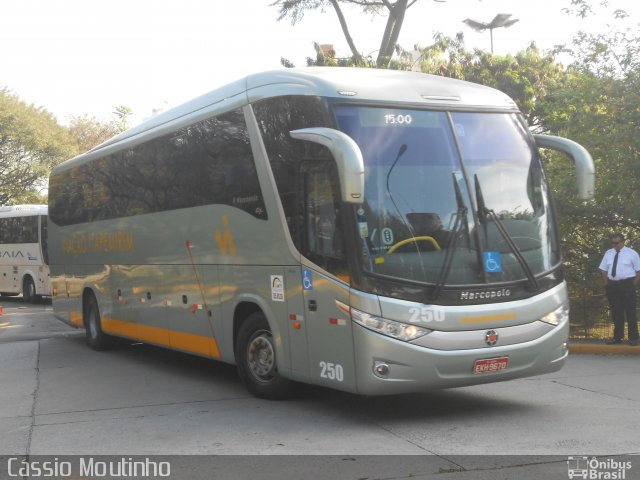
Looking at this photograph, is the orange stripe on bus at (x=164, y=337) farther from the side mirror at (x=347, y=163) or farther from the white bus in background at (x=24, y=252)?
the white bus in background at (x=24, y=252)

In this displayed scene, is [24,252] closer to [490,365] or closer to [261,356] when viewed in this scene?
[261,356]

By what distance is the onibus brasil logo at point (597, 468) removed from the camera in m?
6.17

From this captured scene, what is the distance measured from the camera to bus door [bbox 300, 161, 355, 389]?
7.96 m

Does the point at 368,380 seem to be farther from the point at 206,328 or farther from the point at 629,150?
the point at 629,150

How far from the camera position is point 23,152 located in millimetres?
50562

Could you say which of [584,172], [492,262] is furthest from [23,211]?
[492,262]

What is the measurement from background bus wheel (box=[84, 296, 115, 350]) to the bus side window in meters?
7.55

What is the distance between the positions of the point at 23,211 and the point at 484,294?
84.4 ft

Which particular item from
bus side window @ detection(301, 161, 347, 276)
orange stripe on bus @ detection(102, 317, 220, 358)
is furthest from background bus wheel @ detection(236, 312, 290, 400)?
bus side window @ detection(301, 161, 347, 276)

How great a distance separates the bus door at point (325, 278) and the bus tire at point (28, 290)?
77.3 ft

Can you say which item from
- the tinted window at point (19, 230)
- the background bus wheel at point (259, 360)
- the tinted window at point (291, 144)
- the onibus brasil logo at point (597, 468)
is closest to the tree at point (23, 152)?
the tinted window at point (19, 230)

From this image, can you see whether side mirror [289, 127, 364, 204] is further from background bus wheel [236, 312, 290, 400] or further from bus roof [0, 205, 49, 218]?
bus roof [0, 205, 49, 218]

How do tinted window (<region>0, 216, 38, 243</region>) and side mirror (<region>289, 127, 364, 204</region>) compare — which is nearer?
side mirror (<region>289, 127, 364, 204</region>)

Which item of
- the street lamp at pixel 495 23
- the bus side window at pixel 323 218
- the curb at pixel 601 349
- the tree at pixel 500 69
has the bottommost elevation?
the curb at pixel 601 349
